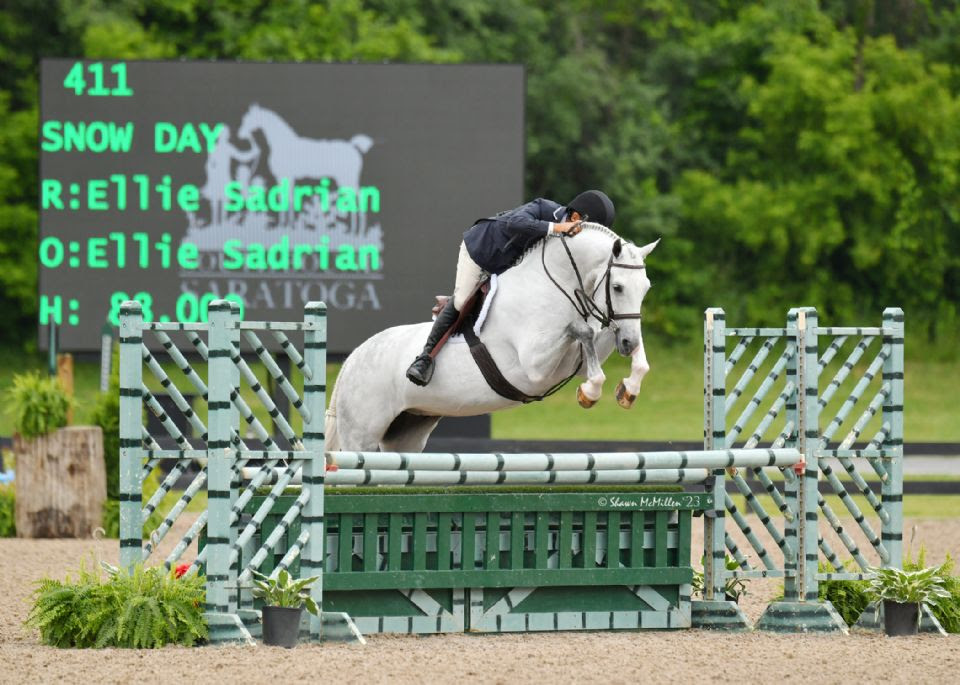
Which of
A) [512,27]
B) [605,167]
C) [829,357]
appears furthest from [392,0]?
[829,357]

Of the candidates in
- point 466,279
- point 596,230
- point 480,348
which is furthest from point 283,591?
point 596,230

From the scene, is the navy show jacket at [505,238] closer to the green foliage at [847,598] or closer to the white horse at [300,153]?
the green foliage at [847,598]

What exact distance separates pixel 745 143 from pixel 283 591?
24.7 meters

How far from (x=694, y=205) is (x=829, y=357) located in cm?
2133

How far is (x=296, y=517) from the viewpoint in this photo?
256 inches


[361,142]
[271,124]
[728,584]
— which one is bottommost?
[728,584]

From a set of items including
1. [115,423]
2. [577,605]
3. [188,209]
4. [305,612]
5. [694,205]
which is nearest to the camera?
[305,612]

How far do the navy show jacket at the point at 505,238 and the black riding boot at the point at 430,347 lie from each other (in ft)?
0.85

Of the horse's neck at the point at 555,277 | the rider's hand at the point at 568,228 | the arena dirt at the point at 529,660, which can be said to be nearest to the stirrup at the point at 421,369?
the horse's neck at the point at 555,277

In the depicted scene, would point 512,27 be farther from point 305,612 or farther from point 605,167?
point 305,612

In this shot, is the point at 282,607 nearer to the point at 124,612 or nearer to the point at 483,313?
the point at 124,612

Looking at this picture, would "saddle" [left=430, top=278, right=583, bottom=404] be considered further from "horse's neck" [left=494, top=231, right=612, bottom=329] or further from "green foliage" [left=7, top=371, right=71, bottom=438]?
"green foliage" [left=7, top=371, right=71, bottom=438]

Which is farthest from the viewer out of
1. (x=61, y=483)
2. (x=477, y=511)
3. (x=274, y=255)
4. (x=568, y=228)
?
(x=274, y=255)

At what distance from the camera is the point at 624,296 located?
23.4 ft
